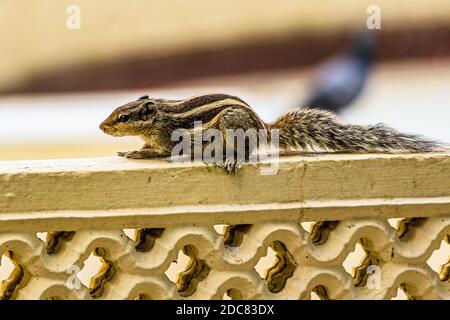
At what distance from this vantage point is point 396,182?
2.25 m

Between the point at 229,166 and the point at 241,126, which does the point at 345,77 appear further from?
the point at 229,166

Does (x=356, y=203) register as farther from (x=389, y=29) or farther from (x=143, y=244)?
(x=389, y=29)

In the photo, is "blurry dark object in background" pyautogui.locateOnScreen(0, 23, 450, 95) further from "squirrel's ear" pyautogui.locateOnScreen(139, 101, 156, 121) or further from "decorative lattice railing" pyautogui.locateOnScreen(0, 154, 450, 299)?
"decorative lattice railing" pyautogui.locateOnScreen(0, 154, 450, 299)

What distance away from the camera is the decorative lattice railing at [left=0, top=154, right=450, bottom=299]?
2119 millimetres

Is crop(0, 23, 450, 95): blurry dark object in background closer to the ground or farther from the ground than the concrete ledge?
closer to the ground

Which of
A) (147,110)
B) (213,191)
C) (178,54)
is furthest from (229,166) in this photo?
(178,54)

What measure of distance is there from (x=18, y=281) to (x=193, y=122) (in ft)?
1.61

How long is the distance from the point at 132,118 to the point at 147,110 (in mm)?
37

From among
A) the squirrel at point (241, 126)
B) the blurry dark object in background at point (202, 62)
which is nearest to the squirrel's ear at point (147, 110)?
the squirrel at point (241, 126)

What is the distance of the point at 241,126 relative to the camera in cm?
232

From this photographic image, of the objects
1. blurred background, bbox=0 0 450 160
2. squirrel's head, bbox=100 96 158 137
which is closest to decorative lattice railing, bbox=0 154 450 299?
squirrel's head, bbox=100 96 158 137

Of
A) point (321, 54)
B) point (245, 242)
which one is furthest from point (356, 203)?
point (321, 54)

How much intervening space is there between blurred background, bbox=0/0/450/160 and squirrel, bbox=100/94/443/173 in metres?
4.88

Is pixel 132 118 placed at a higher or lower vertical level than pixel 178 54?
higher
